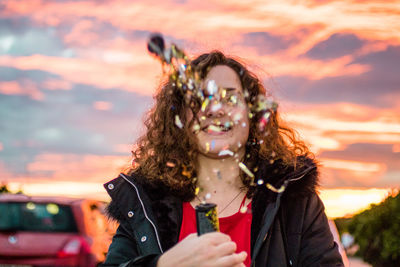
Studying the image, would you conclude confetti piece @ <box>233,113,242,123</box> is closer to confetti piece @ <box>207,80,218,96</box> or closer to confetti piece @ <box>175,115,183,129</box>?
confetti piece @ <box>207,80,218,96</box>

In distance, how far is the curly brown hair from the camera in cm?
302

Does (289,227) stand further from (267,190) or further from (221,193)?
(221,193)

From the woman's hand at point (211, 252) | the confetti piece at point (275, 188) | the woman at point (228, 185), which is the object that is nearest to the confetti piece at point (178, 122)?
the woman at point (228, 185)

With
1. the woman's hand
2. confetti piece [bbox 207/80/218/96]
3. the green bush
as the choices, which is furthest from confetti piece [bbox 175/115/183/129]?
the green bush

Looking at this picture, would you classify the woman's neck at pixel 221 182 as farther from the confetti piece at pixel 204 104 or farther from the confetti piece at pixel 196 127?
the confetti piece at pixel 204 104

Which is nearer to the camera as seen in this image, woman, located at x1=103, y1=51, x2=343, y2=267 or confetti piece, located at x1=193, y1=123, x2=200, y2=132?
woman, located at x1=103, y1=51, x2=343, y2=267

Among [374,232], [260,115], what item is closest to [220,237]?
[260,115]

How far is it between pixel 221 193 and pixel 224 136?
354 mm

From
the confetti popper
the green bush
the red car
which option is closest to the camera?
the confetti popper

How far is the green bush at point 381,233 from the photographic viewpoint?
701 cm

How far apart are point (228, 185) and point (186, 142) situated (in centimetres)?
39

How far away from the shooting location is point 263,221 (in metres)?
2.72

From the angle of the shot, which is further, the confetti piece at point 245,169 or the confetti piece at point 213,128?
the confetti piece at point 245,169

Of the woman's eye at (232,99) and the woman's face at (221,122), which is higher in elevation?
the woman's eye at (232,99)
